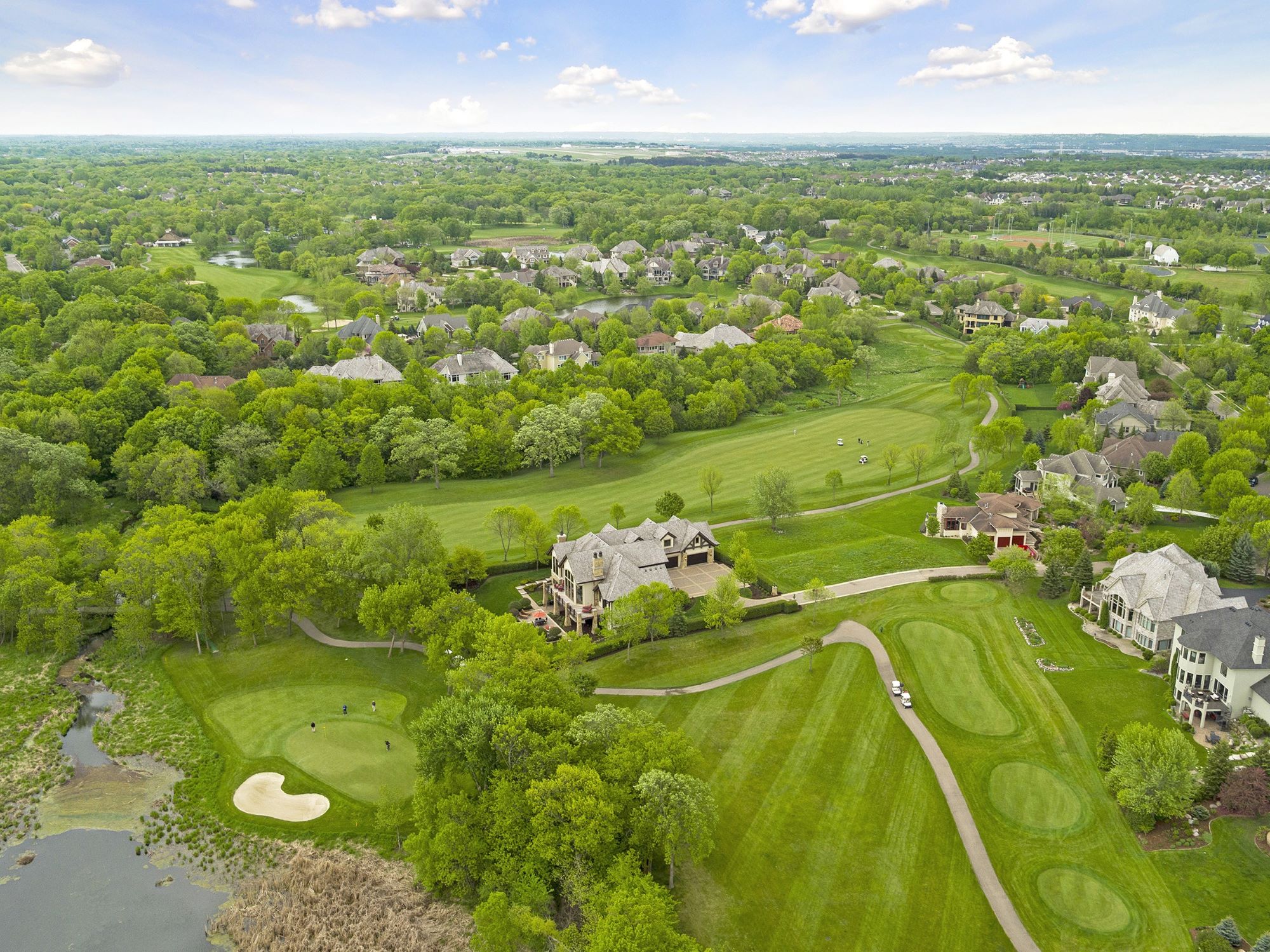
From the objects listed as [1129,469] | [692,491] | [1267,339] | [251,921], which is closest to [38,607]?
[251,921]

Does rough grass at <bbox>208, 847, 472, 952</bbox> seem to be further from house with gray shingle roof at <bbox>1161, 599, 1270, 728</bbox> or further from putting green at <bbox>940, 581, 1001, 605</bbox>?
putting green at <bbox>940, 581, 1001, 605</bbox>

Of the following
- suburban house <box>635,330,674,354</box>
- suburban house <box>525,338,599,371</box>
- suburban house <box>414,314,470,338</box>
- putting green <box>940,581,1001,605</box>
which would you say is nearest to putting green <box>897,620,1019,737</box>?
putting green <box>940,581,1001,605</box>

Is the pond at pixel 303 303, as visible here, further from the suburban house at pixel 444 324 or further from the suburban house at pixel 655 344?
the suburban house at pixel 655 344

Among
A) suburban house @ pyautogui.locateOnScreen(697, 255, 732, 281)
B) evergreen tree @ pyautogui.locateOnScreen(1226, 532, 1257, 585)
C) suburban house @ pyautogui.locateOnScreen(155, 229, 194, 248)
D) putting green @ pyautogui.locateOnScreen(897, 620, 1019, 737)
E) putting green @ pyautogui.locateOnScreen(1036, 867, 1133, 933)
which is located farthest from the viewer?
suburban house @ pyautogui.locateOnScreen(155, 229, 194, 248)

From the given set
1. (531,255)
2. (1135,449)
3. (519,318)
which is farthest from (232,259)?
(1135,449)

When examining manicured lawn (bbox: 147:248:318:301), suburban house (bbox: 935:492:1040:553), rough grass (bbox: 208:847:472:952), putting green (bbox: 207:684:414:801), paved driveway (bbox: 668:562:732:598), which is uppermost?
manicured lawn (bbox: 147:248:318:301)

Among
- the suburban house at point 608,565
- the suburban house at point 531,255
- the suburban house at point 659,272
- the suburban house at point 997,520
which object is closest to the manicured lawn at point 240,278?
the suburban house at point 531,255
